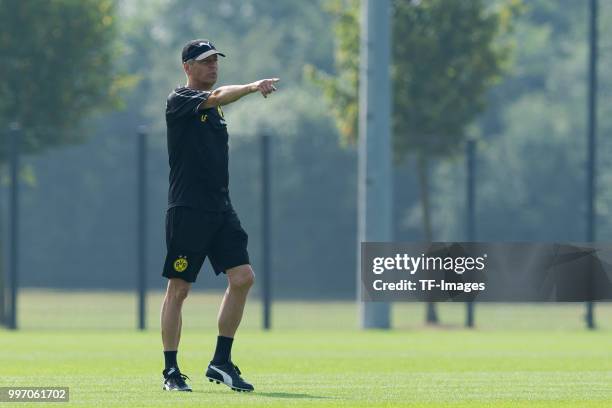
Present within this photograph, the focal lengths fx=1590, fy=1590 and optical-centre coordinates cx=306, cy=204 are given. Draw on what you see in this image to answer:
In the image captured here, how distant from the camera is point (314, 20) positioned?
77000 mm

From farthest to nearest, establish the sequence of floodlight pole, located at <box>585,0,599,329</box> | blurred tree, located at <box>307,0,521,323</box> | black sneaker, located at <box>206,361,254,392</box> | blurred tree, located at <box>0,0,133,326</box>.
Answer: blurred tree, located at <box>307,0,521,323</box>
floodlight pole, located at <box>585,0,599,329</box>
blurred tree, located at <box>0,0,133,326</box>
black sneaker, located at <box>206,361,254,392</box>

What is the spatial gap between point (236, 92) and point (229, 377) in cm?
188

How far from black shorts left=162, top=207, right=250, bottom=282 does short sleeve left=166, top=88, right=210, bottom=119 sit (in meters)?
0.62

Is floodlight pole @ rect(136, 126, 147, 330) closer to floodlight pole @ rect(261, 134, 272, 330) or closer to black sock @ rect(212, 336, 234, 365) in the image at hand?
floodlight pole @ rect(261, 134, 272, 330)

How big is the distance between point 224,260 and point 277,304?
82.6 ft

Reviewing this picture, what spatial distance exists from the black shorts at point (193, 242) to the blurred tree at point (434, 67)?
13566 mm

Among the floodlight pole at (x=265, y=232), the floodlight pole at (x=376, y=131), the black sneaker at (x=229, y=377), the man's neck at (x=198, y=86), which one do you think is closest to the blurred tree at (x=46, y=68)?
the floodlight pole at (x=265, y=232)

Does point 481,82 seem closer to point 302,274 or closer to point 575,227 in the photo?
point 575,227

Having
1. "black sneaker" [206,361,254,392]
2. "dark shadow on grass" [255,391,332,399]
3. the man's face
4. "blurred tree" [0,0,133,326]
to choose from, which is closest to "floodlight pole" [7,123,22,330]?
"blurred tree" [0,0,133,326]

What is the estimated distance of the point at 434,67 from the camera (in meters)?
24.1

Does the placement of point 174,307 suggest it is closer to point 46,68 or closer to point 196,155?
point 196,155

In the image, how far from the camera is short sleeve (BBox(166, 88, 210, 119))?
33.0 feet

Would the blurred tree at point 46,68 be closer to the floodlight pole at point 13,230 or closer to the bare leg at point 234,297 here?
the floodlight pole at point 13,230

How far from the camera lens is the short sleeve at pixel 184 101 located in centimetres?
1005
